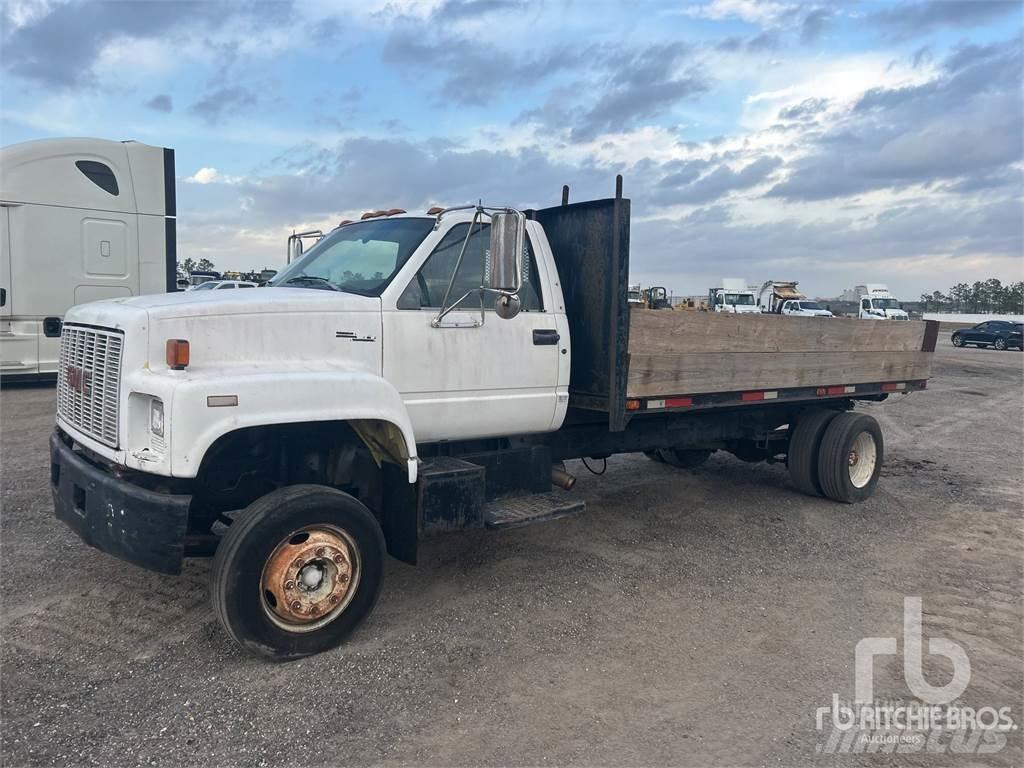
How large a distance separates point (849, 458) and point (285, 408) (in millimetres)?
5621

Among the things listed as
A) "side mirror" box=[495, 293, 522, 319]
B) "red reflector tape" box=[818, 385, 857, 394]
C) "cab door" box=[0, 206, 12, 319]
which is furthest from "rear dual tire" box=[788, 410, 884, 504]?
"cab door" box=[0, 206, 12, 319]

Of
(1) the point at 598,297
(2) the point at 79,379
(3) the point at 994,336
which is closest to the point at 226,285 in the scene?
(2) the point at 79,379

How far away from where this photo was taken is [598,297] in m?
5.34

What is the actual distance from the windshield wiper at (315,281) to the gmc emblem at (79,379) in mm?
1267

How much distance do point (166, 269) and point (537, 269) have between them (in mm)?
8839

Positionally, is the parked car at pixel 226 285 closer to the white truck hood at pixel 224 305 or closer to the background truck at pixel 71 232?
the white truck hood at pixel 224 305

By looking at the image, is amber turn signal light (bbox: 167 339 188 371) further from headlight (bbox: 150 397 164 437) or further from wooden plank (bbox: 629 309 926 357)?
wooden plank (bbox: 629 309 926 357)

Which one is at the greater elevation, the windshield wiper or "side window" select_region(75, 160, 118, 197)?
"side window" select_region(75, 160, 118, 197)

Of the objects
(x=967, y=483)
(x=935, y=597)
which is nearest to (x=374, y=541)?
(x=935, y=597)

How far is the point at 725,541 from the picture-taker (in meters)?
6.22

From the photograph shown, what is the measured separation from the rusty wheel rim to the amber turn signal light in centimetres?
98

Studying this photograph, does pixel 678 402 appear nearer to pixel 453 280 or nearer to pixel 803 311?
pixel 453 280

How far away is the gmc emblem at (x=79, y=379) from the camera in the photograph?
165 inches

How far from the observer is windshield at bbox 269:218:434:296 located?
4656 millimetres
